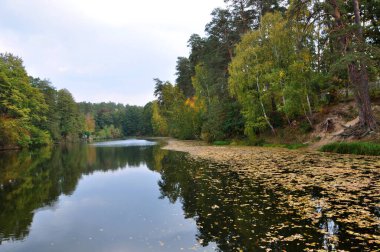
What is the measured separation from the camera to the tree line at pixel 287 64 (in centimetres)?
2077

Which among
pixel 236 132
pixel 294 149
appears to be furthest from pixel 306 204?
pixel 236 132

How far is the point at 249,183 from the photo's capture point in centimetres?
1247

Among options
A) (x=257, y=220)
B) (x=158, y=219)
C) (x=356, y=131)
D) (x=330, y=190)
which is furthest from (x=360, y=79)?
(x=158, y=219)

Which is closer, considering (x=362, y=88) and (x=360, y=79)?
(x=362, y=88)

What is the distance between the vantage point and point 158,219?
29.0ft

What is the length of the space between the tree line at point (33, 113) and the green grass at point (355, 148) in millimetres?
41040

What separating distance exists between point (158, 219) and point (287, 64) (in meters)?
24.9

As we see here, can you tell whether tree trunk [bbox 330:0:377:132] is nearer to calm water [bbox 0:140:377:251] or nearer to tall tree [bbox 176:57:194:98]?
calm water [bbox 0:140:377:251]

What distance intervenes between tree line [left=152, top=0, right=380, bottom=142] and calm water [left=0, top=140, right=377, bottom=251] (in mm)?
13499

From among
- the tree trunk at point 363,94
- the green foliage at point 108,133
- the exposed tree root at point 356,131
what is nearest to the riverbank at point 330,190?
the exposed tree root at point 356,131

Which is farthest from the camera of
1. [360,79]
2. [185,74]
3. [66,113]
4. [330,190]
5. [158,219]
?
[66,113]

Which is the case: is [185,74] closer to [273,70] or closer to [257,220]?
[273,70]

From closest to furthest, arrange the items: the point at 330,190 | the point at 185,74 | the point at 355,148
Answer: the point at 330,190, the point at 355,148, the point at 185,74

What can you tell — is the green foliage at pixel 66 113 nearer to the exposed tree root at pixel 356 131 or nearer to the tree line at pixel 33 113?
the tree line at pixel 33 113
